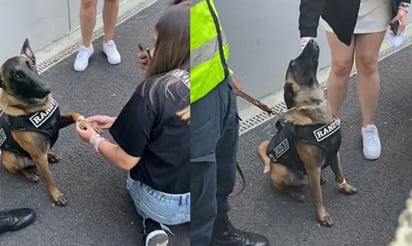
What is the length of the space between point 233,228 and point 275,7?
0.36m

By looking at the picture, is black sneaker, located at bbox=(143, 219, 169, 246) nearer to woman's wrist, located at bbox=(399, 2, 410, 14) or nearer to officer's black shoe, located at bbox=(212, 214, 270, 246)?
officer's black shoe, located at bbox=(212, 214, 270, 246)

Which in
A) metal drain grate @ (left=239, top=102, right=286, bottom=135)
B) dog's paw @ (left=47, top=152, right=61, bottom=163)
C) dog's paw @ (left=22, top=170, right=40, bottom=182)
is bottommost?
dog's paw @ (left=22, top=170, right=40, bottom=182)

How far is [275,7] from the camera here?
41.3 inches

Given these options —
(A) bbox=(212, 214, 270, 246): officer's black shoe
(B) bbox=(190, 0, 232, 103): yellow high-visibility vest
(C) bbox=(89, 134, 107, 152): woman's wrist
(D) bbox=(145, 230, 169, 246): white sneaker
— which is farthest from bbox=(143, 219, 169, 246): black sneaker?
(B) bbox=(190, 0, 232, 103): yellow high-visibility vest

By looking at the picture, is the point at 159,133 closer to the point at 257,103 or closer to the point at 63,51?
A: the point at 257,103

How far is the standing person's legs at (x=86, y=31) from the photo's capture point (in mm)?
1917

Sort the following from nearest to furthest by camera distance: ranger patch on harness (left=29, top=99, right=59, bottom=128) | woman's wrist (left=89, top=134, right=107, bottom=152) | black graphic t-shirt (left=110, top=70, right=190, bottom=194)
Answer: black graphic t-shirt (left=110, top=70, right=190, bottom=194) < woman's wrist (left=89, top=134, right=107, bottom=152) < ranger patch on harness (left=29, top=99, right=59, bottom=128)

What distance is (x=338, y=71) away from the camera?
1156 mm

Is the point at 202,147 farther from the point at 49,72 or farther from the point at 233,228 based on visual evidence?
the point at 49,72

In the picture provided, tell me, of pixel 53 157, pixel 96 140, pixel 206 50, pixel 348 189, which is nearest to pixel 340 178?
pixel 348 189

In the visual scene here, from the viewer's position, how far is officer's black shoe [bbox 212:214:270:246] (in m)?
1.14

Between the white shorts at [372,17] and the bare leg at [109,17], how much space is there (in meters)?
0.92

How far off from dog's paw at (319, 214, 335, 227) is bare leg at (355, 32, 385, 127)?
6.7 inches

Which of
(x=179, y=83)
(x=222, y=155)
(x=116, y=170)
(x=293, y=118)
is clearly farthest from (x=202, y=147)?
(x=116, y=170)
